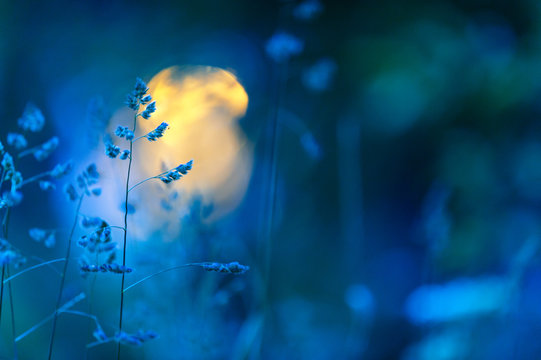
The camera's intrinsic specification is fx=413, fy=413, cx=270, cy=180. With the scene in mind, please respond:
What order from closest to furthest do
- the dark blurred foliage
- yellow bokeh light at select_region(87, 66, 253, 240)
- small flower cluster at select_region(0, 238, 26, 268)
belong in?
small flower cluster at select_region(0, 238, 26, 268) → yellow bokeh light at select_region(87, 66, 253, 240) → the dark blurred foliage

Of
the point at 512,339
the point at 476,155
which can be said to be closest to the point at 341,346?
the point at 512,339

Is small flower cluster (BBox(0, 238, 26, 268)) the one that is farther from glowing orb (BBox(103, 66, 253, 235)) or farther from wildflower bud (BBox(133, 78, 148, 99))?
glowing orb (BBox(103, 66, 253, 235))

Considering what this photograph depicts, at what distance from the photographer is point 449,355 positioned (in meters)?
0.96

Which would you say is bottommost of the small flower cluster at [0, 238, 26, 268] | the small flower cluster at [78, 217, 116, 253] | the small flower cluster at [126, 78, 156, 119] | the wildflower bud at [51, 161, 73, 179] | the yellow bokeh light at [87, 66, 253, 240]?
the small flower cluster at [0, 238, 26, 268]

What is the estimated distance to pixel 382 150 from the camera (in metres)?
1.15

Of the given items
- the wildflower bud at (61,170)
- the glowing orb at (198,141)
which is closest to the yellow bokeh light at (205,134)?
the glowing orb at (198,141)

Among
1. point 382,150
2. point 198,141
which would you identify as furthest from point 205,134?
point 382,150

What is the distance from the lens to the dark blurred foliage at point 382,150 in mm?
A: 1010

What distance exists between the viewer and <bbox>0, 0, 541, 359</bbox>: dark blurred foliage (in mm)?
1010

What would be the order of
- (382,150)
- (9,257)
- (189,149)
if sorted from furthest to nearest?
(382,150), (189,149), (9,257)

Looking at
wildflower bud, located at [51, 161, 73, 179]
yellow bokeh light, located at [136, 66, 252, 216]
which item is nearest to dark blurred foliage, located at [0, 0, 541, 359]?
yellow bokeh light, located at [136, 66, 252, 216]

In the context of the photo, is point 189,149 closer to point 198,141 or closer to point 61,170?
point 198,141

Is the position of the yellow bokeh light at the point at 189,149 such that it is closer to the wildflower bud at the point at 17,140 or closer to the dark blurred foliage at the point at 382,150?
the dark blurred foliage at the point at 382,150

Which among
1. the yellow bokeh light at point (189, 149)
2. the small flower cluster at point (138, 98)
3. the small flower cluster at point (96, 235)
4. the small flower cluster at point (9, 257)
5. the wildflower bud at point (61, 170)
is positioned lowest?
the small flower cluster at point (9, 257)
